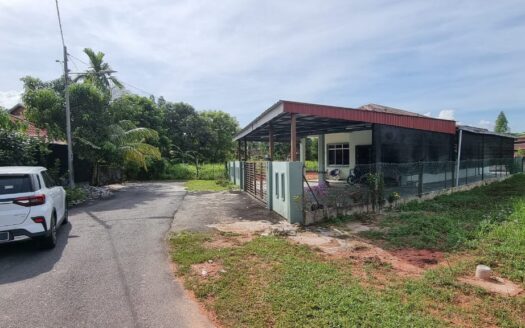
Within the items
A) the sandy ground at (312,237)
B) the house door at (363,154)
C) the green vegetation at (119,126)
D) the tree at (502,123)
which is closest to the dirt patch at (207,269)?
the sandy ground at (312,237)

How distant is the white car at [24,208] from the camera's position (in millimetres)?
5254

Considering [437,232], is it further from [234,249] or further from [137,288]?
[137,288]

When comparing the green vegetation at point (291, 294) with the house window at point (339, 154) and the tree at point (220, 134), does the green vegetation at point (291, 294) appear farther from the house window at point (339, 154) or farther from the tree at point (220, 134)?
the tree at point (220, 134)

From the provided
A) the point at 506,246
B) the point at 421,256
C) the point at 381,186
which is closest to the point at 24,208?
the point at 421,256

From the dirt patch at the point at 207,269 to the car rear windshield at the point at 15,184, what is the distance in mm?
3482

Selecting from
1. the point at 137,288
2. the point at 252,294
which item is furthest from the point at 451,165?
the point at 137,288

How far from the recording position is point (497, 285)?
166 inches

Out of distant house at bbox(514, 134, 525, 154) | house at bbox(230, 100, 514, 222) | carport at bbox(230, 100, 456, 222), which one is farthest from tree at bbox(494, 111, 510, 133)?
carport at bbox(230, 100, 456, 222)

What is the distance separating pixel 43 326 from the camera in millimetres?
3316

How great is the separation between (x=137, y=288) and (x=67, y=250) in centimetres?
276

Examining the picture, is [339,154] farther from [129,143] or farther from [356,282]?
[356,282]

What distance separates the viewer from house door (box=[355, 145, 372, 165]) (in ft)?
51.8

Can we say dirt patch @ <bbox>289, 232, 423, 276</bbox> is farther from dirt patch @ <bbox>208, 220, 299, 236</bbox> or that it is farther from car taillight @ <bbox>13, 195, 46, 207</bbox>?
car taillight @ <bbox>13, 195, 46, 207</bbox>

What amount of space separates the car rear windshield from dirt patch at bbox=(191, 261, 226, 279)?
3.48 metres
